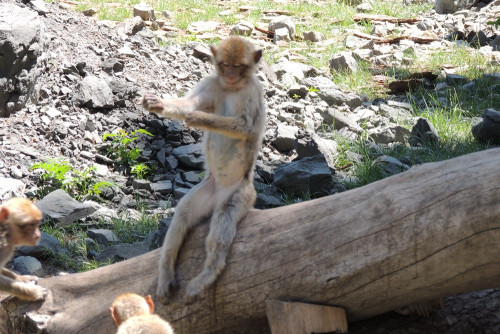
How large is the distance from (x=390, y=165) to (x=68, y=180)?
4.03 m

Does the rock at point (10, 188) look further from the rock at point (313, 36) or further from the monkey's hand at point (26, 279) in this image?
the rock at point (313, 36)

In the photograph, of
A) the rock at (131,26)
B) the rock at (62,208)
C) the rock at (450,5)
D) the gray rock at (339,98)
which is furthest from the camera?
the rock at (450,5)

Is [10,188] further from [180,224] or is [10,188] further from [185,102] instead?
[180,224]

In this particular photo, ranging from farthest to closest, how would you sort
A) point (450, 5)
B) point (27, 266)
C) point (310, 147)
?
point (450, 5) → point (310, 147) → point (27, 266)

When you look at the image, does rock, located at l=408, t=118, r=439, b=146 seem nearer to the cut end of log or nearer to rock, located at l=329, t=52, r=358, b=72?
rock, located at l=329, t=52, r=358, b=72

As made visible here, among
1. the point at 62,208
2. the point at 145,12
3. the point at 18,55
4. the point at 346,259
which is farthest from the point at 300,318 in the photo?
the point at 145,12

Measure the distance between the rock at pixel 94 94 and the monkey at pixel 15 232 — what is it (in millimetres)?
4389

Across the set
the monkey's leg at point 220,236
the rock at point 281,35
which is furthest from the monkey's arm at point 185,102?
the rock at point 281,35

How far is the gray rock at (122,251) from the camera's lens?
685cm

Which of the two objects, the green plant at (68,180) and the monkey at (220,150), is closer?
the monkey at (220,150)

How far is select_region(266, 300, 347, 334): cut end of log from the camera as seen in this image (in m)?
4.81

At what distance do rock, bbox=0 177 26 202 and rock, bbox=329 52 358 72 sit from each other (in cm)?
629

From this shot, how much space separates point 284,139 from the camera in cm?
959

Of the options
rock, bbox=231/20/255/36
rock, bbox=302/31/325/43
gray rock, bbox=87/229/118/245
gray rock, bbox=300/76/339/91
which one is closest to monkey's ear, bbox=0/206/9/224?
gray rock, bbox=87/229/118/245
